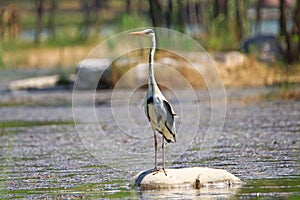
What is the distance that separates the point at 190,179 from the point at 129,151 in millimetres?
4368

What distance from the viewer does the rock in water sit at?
11.5 metres

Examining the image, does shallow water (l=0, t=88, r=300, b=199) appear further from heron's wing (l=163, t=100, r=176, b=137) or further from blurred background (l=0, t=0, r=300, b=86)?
blurred background (l=0, t=0, r=300, b=86)

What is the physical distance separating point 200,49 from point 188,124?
8.81 m

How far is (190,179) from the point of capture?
1151 centimetres

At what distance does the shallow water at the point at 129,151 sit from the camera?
1161cm

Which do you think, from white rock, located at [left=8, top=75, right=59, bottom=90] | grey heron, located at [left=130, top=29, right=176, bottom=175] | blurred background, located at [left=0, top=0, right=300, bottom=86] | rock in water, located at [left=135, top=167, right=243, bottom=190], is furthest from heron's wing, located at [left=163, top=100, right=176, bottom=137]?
white rock, located at [left=8, top=75, right=59, bottom=90]

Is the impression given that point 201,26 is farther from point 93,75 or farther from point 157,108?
point 157,108

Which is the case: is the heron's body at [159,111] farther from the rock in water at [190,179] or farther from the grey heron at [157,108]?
the rock in water at [190,179]

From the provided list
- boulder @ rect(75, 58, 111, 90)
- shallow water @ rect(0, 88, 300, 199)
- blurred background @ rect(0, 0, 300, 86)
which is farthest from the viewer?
blurred background @ rect(0, 0, 300, 86)

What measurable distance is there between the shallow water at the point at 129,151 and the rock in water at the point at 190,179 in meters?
0.17

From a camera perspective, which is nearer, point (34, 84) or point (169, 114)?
point (169, 114)

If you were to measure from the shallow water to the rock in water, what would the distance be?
0.17 m

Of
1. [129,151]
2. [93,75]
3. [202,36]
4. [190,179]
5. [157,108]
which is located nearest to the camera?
[190,179]

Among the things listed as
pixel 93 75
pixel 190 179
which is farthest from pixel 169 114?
pixel 93 75
